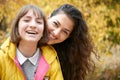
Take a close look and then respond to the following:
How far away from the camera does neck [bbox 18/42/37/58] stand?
2.62 m

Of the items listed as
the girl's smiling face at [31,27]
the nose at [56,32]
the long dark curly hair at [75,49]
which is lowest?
the long dark curly hair at [75,49]

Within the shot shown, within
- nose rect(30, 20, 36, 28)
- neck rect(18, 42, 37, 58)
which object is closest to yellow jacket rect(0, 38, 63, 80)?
neck rect(18, 42, 37, 58)

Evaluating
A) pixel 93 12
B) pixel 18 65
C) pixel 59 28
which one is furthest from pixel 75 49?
pixel 93 12

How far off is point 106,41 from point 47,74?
7.80 ft

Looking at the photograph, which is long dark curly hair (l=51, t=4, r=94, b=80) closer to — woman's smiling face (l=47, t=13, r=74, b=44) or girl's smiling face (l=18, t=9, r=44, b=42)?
woman's smiling face (l=47, t=13, r=74, b=44)

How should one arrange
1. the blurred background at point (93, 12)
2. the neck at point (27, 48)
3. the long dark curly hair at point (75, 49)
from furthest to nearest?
the blurred background at point (93, 12), the long dark curly hair at point (75, 49), the neck at point (27, 48)

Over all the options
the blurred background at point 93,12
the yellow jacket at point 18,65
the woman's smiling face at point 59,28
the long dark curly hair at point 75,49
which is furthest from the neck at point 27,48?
the blurred background at point 93,12

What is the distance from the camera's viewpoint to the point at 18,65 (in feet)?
8.34

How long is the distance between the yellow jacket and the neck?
0.19 ft

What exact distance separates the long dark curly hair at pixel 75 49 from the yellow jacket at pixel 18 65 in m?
0.26

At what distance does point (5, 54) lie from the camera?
8.30 ft

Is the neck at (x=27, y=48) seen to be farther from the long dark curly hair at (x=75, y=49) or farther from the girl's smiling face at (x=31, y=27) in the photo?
the long dark curly hair at (x=75, y=49)

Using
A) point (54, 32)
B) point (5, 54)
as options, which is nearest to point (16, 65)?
point (5, 54)

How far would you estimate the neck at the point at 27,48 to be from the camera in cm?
262
